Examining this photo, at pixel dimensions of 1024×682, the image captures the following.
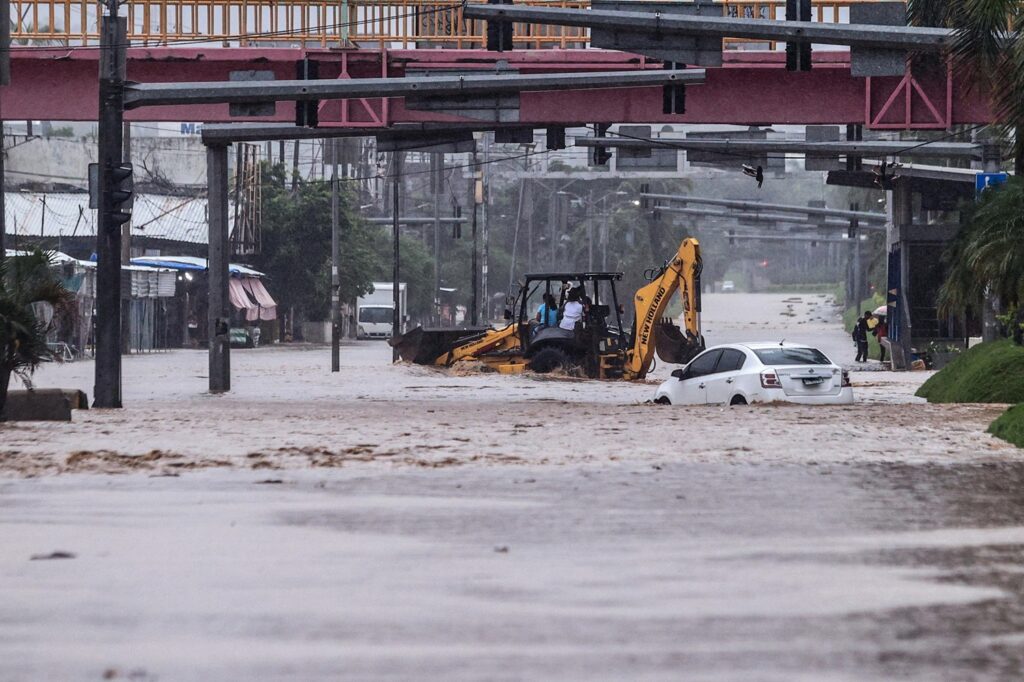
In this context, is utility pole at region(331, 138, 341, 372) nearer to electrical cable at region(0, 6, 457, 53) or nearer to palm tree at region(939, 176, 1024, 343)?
electrical cable at region(0, 6, 457, 53)

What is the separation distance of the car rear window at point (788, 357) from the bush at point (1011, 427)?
5839mm

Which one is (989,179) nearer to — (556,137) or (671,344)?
(671,344)

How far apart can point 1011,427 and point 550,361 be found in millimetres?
20345

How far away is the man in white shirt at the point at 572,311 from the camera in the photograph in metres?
40.4

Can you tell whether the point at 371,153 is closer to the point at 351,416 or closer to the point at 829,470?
the point at 351,416

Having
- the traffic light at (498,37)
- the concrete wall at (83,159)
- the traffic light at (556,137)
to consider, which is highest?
the concrete wall at (83,159)

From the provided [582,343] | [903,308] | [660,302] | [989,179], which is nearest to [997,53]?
[989,179]

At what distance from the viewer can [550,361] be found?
133 ft

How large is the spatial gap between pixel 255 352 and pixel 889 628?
6381 cm

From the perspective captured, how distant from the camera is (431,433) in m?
22.7

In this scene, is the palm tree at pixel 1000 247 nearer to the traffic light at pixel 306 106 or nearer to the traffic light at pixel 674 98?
the traffic light at pixel 674 98

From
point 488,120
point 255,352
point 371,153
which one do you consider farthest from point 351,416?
point 371,153

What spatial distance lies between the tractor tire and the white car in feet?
37.1

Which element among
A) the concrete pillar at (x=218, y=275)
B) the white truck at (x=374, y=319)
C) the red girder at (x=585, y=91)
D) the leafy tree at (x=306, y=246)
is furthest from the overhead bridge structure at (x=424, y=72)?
the white truck at (x=374, y=319)
